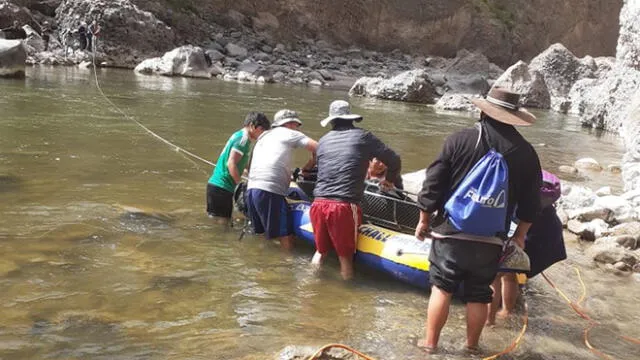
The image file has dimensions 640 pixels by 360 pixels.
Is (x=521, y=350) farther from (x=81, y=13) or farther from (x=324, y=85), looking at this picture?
(x=81, y=13)

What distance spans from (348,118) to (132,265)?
216 cm

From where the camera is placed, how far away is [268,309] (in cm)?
443

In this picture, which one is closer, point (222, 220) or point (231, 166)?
point (231, 166)

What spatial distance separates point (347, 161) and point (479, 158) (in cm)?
182

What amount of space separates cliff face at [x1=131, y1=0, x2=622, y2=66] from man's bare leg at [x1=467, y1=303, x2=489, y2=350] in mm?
30974

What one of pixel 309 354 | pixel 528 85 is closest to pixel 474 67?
pixel 528 85

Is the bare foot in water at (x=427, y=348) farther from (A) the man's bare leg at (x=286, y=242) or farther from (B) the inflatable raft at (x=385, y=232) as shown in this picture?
(A) the man's bare leg at (x=286, y=242)

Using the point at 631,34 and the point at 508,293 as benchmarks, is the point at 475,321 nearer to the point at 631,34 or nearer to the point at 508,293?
the point at 508,293

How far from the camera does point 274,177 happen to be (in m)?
5.70

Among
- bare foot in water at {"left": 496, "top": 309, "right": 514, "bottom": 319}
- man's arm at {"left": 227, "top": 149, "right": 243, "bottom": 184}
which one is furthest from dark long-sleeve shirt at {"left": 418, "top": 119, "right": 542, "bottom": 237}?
man's arm at {"left": 227, "top": 149, "right": 243, "bottom": 184}

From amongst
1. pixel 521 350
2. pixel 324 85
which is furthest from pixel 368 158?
pixel 324 85

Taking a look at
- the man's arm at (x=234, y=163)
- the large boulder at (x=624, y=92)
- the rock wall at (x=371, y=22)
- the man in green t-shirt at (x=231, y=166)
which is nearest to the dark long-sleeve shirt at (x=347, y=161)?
the man in green t-shirt at (x=231, y=166)

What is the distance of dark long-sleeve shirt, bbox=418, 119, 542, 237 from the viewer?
3498 millimetres

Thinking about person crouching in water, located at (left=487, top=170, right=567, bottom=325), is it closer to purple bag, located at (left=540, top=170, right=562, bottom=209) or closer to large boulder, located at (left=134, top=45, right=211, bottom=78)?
purple bag, located at (left=540, top=170, right=562, bottom=209)
